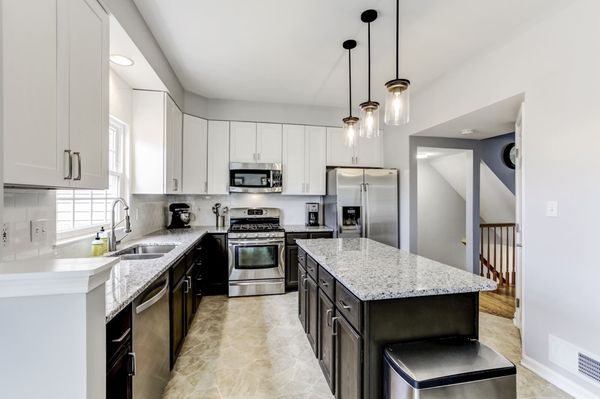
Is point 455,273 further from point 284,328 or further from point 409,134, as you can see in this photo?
point 409,134

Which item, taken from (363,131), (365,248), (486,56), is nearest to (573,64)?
(486,56)

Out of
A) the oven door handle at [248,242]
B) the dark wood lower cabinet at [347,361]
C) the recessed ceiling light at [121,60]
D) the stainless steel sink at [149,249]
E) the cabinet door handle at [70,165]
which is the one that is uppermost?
the recessed ceiling light at [121,60]

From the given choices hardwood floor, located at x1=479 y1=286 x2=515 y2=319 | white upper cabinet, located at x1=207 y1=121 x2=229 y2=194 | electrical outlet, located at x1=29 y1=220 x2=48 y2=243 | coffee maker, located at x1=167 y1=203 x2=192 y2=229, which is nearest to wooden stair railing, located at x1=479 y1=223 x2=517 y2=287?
hardwood floor, located at x1=479 y1=286 x2=515 y2=319

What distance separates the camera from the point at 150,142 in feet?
9.65

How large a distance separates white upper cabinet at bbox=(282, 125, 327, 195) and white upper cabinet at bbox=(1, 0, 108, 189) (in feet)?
8.85

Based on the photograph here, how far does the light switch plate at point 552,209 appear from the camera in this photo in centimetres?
200

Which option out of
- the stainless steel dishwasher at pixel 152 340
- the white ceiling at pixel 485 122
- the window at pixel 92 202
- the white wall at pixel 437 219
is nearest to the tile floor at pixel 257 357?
the stainless steel dishwasher at pixel 152 340

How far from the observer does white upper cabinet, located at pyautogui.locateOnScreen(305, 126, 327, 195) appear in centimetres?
418

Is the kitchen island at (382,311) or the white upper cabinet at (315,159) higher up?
the white upper cabinet at (315,159)

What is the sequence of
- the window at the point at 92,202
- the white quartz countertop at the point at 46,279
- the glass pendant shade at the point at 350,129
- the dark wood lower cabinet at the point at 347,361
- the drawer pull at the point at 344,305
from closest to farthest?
the white quartz countertop at the point at 46,279 < the dark wood lower cabinet at the point at 347,361 < the drawer pull at the point at 344,305 < the window at the point at 92,202 < the glass pendant shade at the point at 350,129

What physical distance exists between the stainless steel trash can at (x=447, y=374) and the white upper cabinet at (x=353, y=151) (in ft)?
10.7

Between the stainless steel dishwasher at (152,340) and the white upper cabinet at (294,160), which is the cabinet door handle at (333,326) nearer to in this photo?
the stainless steel dishwasher at (152,340)

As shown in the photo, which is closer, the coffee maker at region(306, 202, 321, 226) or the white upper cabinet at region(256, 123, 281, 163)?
the white upper cabinet at region(256, 123, 281, 163)

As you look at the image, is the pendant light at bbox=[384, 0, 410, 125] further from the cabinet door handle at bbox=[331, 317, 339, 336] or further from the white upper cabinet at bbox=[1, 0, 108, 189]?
the white upper cabinet at bbox=[1, 0, 108, 189]
